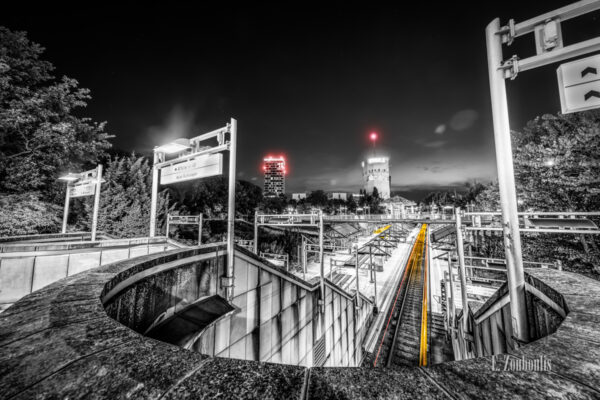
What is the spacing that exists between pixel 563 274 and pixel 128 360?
13.5 ft

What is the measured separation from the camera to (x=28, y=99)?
A: 28.9 ft

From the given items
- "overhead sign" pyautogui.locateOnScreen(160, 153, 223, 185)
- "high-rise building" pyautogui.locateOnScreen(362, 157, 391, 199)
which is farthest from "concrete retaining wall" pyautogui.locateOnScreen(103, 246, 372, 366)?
"high-rise building" pyautogui.locateOnScreen(362, 157, 391, 199)

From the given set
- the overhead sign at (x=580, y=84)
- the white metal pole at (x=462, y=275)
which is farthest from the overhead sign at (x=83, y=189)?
the white metal pole at (x=462, y=275)

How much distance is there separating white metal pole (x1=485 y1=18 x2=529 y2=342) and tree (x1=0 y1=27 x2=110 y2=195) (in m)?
13.8

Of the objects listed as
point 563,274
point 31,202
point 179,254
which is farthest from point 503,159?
point 31,202

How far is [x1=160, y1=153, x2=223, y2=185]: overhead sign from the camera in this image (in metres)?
4.96

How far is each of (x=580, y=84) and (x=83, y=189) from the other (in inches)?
521

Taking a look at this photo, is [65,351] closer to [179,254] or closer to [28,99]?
[179,254]

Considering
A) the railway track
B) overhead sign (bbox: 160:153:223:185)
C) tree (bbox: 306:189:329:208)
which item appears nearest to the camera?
overhead sign (bbox: 160:153:223:185)

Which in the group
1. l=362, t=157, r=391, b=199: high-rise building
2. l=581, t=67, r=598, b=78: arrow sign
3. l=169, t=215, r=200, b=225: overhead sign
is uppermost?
l=362, t=157, r=391, b=199: high-rise building

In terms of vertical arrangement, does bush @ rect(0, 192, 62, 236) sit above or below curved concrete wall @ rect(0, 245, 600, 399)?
above

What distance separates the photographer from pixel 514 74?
2.61 metres

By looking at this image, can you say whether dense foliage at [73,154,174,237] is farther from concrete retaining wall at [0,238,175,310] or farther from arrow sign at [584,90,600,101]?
arrow sign at [584,90,600,101]

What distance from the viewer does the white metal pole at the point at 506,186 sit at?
235 cm
